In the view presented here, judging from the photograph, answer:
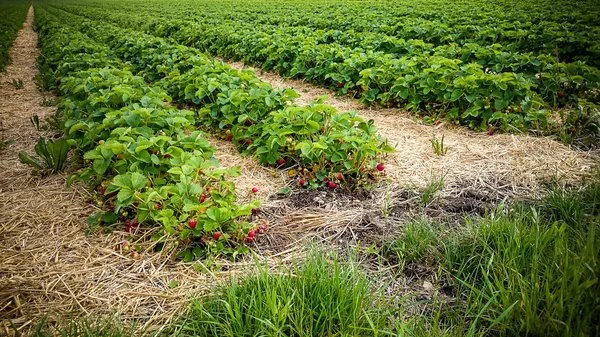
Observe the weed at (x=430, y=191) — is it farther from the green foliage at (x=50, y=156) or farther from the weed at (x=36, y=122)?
the weed at (x=36, y=122)

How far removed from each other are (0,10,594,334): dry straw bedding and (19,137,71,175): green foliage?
0.12 meters

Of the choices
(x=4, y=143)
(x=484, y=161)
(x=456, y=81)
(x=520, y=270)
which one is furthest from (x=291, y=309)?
(x=4, y=143)

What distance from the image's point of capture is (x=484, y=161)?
3.25 meters

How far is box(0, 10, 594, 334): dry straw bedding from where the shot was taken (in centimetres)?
185

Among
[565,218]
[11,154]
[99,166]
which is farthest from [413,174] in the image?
[11,154]

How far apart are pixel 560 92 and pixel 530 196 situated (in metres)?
2.62

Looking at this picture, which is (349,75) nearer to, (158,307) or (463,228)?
(463,228)

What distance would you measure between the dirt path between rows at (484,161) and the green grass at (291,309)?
159 centimetres

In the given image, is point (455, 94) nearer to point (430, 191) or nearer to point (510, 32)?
point (430, 191)

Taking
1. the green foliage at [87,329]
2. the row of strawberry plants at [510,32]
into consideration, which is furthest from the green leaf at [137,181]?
the row of strawberry plants at [510,32]

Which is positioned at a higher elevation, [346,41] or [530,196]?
[346,41]

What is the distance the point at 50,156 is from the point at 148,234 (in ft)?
5.44

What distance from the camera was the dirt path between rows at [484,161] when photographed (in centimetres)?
286

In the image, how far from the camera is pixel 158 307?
1.79 metres
